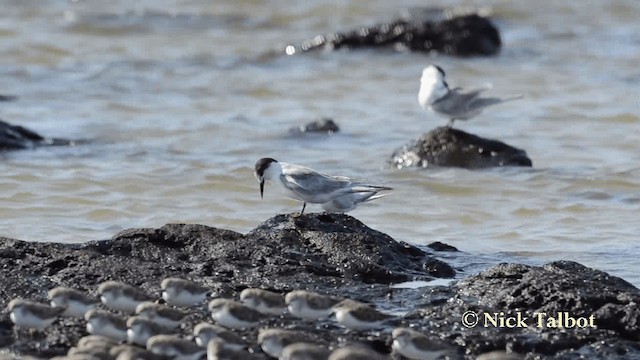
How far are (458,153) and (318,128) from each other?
94.5 inches

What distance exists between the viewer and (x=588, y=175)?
508 inches

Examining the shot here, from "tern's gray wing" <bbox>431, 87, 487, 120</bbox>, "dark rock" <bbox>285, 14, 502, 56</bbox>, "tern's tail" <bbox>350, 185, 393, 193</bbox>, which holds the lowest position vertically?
"tern's tail" <bbox>350, 185, 393, 193</bbox>

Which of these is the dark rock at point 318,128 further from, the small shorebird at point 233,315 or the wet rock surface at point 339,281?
the small shorebird at point 233,315

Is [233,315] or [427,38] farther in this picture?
[427,38]

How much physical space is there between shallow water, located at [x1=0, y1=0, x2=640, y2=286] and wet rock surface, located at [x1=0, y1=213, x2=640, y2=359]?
1.29m

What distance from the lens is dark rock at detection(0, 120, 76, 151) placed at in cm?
1327

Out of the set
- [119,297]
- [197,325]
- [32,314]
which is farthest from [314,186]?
[32,314]

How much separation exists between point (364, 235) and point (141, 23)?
15687 millimetres

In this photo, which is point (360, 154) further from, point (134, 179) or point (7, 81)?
point (7, 81)

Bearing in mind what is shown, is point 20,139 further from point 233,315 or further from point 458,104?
point 233,315

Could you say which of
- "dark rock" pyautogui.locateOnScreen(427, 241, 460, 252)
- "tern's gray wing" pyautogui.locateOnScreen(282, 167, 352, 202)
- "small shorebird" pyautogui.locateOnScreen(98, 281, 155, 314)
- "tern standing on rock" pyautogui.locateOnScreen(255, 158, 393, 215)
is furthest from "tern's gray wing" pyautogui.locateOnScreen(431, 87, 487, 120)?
"small shorebird" pyautogui.locateOnScreen(98, 281, 155, 314)

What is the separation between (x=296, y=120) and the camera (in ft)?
51.7

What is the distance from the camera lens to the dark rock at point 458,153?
12828mm

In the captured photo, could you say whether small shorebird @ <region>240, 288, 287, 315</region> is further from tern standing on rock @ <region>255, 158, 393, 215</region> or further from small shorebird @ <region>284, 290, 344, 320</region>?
tern standing on rock @ <region>255, 158, 393, 215</region>
